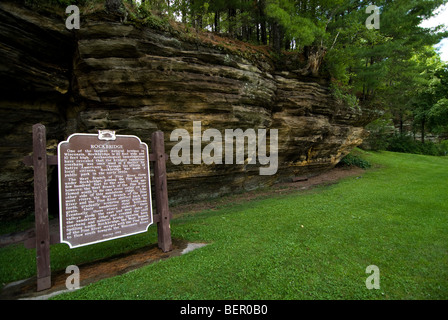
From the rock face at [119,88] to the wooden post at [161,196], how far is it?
3370 millimetres

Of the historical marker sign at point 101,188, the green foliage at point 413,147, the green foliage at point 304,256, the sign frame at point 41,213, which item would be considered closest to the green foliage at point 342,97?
the green foliage at point 304,256

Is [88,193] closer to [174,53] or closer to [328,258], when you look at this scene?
[328,258]

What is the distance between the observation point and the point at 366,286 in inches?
154

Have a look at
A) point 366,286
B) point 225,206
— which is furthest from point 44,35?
point 366,286

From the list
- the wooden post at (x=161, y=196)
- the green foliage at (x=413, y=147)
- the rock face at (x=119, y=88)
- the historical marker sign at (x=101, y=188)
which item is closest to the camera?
the historical marker sign at (x=101, y=188)

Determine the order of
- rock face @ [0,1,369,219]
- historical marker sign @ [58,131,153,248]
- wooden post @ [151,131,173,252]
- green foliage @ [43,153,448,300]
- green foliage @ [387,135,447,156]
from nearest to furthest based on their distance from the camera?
green foliage @ [43,153,448,300], historical marker sign @ [58,131,153,248], wooden post @ [151,131,173,252], rock face @ [0,1,369,219], green foliage @ [387,135,447,156]

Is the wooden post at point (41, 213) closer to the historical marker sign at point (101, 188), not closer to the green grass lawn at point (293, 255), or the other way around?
the historical marker sign at point (101, 188)

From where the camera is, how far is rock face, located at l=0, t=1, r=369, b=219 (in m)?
7.49

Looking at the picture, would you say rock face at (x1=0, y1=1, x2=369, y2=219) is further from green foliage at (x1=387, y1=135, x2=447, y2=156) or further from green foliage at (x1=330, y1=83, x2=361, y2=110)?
green foliage at (x1=387, y1=135, x2=447, y2=156)

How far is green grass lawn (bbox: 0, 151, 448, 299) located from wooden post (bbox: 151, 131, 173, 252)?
70 centimetres

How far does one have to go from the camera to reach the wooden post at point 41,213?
4176mm

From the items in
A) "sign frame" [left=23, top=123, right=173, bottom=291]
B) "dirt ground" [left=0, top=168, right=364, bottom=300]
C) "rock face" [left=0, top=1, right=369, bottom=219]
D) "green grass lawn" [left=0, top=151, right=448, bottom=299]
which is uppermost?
"rock face" [left=0, top=1, right=369, bottom=219]

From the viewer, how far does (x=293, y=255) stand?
4.96 m

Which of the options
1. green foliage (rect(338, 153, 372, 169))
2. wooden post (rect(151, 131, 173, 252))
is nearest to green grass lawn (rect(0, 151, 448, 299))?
wooden post (rect(151, 131, 173, 252))
